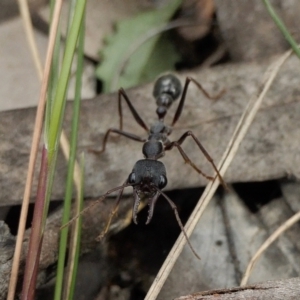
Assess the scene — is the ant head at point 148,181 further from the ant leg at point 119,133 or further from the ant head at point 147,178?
the ant leg at point 119,133

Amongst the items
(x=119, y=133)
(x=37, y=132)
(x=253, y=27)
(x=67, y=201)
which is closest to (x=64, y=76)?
(x=37, y=132)

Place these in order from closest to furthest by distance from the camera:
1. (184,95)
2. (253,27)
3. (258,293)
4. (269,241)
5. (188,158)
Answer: (258,293)
(269,241)
(188,158)
(184,95)
(253,27)

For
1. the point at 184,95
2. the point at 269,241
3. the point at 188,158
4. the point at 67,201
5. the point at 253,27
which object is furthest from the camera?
the point at 253,27

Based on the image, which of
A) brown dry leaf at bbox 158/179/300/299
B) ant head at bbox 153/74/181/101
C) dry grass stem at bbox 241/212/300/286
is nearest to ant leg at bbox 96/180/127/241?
brown dry leaf at bbox 158/179/300/299

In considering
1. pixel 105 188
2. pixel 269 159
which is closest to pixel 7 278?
pixel 105 188

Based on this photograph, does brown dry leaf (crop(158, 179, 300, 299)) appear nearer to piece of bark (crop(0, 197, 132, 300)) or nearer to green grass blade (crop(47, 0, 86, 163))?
piece of bark (crop(0, 197, 132, 300))

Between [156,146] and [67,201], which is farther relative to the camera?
[156,146]

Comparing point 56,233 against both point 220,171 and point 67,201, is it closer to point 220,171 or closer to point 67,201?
point 67,201

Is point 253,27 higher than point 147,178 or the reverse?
higher
